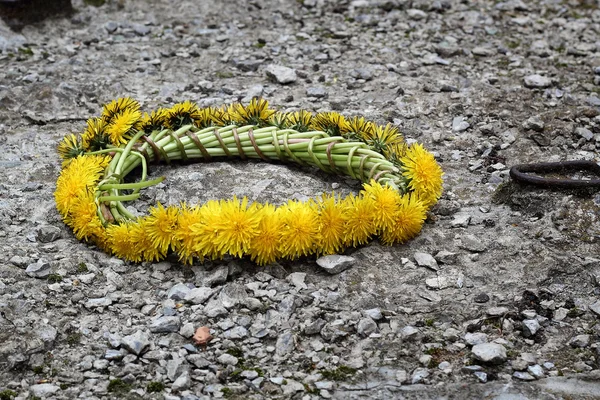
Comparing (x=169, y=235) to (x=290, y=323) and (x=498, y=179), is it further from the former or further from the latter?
(x=498, y=179)

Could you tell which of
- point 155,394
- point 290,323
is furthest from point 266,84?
point 155,394

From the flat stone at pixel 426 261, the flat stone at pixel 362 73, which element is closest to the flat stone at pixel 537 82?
the flat stone at pixel 362 73

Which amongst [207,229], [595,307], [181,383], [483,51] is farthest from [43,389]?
[483,51]

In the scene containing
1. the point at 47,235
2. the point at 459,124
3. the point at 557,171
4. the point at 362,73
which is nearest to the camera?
the point at 47,235

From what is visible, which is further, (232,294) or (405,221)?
(405,221)

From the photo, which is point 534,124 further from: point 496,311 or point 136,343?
point 136,343

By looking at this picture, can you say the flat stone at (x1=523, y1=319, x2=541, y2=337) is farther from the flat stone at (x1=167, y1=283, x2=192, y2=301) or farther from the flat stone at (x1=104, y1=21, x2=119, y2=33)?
the flat stone at (x1=104, y1=21, x2=119, y2=33)

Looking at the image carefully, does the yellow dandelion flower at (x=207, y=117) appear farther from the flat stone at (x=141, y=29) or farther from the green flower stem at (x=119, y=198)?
the flat stone at (x=141, y=29)

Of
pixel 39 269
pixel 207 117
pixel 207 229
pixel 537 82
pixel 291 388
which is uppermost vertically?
pixel 207 117
